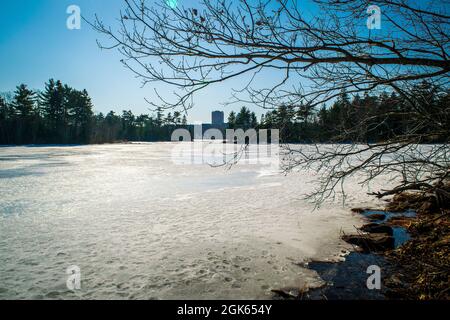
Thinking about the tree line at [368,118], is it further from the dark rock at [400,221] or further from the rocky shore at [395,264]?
the dark rock at [400,221]

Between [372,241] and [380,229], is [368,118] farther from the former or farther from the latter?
[380,229]

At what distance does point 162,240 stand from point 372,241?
150 inches

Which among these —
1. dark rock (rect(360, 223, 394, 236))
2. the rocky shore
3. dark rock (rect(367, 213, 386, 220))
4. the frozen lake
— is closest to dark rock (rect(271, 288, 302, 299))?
the rocky shore

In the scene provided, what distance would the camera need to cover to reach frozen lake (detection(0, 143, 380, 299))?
347cm

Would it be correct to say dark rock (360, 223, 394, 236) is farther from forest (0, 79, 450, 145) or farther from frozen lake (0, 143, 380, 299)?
forest (0, 79, 450, 145)

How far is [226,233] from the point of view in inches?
214

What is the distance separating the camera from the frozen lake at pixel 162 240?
137 inches

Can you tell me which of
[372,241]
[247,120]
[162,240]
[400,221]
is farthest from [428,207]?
[247,120]

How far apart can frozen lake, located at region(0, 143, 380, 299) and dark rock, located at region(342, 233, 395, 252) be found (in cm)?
27

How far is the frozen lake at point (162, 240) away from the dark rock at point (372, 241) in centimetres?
27

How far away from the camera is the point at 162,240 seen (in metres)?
5.02

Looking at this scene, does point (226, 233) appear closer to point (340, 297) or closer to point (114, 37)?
point (340, 297)
